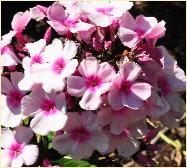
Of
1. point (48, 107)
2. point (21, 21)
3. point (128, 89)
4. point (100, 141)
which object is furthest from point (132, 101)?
point (21, 21)

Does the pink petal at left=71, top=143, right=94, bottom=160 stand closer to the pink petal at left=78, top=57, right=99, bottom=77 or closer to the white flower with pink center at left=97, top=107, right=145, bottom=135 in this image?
the white flower with pink center at left=97, top=107, right=145, bottom=135

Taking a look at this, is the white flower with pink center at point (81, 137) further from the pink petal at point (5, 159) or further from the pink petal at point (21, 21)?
the pink petal at point (21, 21)

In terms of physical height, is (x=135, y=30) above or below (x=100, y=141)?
above

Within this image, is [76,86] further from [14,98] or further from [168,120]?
[168,120]

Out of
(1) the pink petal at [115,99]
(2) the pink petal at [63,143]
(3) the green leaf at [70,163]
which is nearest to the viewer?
(1) the pink petal at [115,99]

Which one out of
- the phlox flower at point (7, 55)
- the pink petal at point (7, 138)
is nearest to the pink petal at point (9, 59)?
the phlox flower at point (7, 55)

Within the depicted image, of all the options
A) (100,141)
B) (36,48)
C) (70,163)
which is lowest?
(70,163)

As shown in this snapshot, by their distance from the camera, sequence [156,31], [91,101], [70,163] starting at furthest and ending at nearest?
[70,163] < [156,31] < [91,101]

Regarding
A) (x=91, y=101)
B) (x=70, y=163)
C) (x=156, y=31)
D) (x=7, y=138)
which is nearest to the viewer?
(x=91, y=101)
